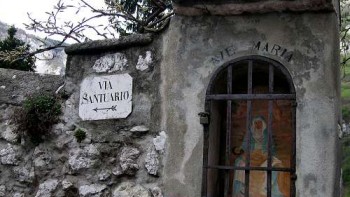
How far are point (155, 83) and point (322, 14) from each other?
132 centimetres

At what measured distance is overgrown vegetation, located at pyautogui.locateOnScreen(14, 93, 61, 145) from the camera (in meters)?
4.08

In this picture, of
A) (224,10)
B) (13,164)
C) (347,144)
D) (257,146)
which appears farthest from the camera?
(347,144)

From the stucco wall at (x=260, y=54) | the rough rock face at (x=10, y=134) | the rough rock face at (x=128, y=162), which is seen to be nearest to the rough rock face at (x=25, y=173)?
the rough rock face at (x=10, y=134)

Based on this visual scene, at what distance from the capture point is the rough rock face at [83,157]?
380 centimetres

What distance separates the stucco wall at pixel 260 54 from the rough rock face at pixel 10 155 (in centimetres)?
147

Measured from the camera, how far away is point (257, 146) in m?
3.62

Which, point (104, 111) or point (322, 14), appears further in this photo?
point (104, 111)

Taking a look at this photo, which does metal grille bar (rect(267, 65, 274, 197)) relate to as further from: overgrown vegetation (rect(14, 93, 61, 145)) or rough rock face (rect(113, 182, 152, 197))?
overgrown vegetation (rect(14, 93, 61, 145))

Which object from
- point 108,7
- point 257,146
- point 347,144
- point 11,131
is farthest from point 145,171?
point 347,144

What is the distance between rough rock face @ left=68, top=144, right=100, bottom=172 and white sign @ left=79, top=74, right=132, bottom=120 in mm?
264

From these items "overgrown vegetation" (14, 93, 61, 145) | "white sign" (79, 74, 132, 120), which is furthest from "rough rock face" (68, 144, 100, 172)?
"overgrown vegetation" (14, 93, 61, 145)

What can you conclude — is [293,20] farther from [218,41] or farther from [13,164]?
→ [13,164]

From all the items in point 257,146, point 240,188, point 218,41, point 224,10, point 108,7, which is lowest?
point 240,188

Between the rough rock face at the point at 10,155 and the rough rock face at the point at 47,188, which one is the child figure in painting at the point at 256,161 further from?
the rough rock face at the point at 10,155
